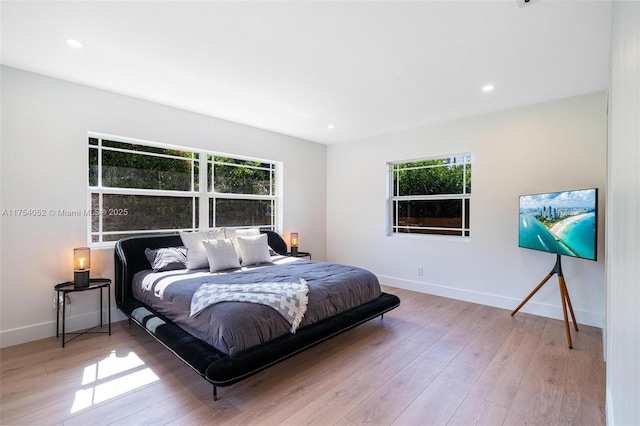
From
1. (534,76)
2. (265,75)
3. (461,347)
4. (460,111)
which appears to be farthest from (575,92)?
(265,75)

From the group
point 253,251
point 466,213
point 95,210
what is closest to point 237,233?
point 253,251

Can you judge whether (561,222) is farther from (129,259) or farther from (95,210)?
(95,210)

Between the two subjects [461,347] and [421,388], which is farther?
[461,347]

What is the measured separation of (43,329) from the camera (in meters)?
3.08

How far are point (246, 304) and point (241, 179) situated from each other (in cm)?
296

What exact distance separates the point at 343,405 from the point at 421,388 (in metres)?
0.64

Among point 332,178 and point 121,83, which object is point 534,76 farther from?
point 121,83

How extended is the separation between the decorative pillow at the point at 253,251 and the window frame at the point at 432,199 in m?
2.28

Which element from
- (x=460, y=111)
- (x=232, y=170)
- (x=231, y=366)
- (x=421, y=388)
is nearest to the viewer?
(x=231, y=366)

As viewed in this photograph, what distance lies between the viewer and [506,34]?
229cm

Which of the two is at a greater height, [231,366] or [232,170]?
[232,170]

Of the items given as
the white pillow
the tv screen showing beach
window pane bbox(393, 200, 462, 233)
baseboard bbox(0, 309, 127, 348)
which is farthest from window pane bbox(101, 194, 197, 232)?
the tv screen showing beach

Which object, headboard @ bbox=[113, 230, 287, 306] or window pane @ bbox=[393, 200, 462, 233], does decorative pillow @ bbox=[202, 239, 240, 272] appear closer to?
headboard @ bbox=[113, 230, 287, 306]

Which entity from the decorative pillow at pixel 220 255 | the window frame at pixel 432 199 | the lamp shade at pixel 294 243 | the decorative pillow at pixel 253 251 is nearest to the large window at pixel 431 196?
the window frame at pixel 432 199
